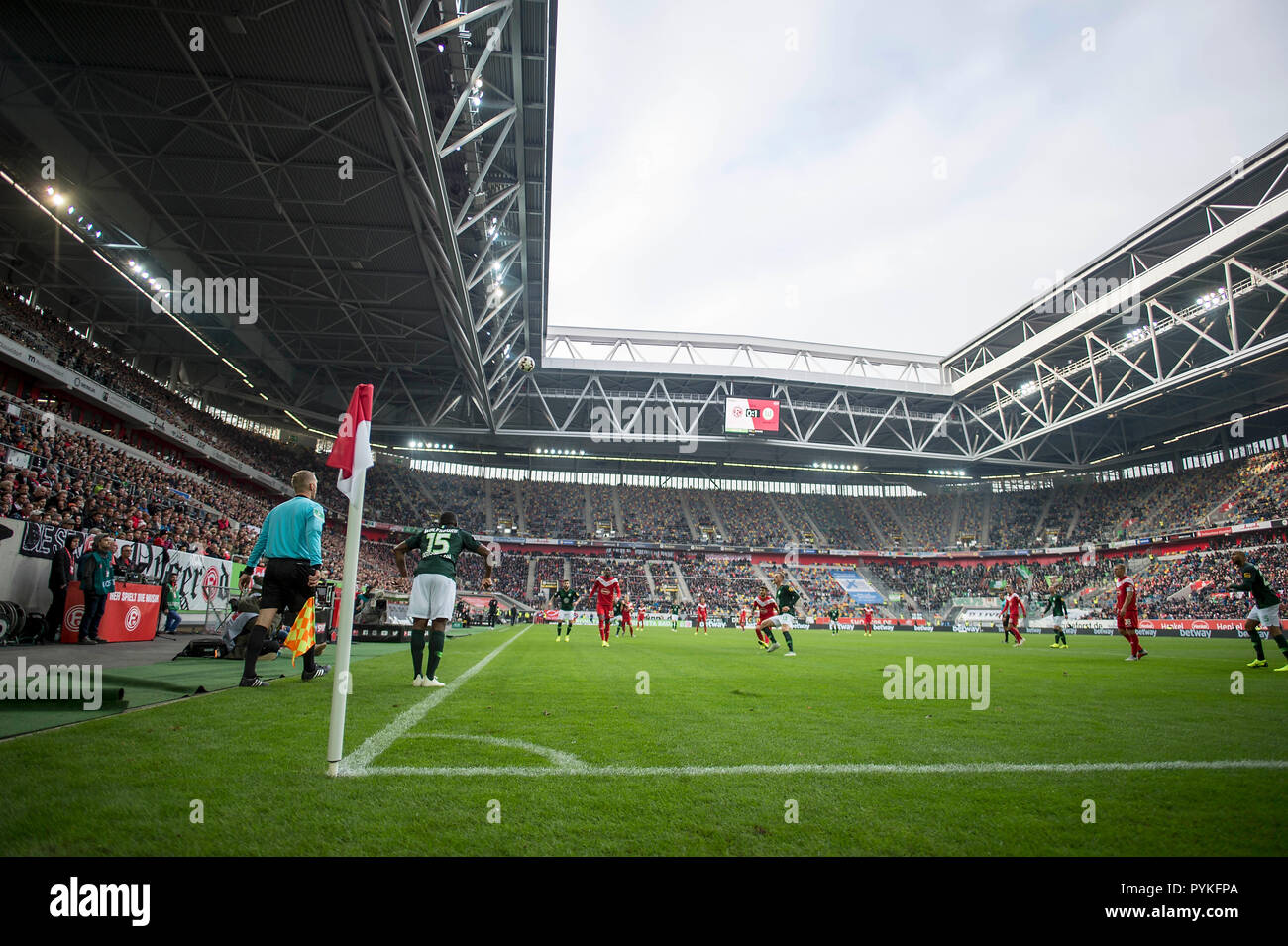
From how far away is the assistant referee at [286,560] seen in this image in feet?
19.4

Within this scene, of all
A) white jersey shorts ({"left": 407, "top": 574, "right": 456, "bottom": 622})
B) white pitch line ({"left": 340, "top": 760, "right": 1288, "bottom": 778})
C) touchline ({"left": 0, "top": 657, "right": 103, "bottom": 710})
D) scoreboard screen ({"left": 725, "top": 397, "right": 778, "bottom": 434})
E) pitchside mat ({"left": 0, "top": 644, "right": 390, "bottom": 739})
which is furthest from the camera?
scoreboard screen ({"left": 725, "top": 397, "right": 778, "bottom": 434})

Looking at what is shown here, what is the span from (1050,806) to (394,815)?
2.91 meters

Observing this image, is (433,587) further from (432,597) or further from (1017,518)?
(1017,518)

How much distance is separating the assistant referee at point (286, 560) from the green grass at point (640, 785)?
1.80ft

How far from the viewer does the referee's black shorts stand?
5.92 m

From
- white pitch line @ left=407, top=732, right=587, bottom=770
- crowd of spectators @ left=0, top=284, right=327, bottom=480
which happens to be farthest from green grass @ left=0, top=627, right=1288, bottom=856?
crowd of spectators @ left=0, top=284, right=327, bottom=480

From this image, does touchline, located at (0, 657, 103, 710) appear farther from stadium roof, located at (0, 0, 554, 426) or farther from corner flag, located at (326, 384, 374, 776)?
stadium roof, located at (0, 0, 554, 426)

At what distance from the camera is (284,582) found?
5992 millimetres

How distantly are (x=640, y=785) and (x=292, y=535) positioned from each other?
15.6 ft

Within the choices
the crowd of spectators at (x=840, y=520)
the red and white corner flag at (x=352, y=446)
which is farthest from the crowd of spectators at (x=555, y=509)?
the red and white corner flag at (x=352, y=446)

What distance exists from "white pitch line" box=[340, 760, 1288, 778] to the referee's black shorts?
346cm

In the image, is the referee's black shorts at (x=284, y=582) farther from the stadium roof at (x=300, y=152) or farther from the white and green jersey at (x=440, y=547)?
the stadium roof at (x=300, y=152)

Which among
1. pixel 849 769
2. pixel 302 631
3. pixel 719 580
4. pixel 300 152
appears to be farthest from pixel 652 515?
pixel 849 769
